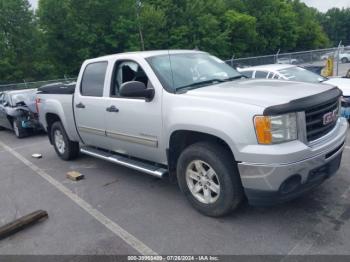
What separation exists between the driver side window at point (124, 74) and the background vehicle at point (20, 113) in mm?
5851

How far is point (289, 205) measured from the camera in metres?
3.98

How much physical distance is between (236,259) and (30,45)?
123 ft

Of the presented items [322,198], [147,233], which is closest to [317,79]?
[322,198]

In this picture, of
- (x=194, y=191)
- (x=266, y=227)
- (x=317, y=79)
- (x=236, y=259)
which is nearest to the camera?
(x=236, y=259)

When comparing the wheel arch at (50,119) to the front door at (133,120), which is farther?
the wheel arch at (50,119)

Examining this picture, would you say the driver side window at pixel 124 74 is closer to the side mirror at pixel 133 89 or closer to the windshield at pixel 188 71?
the windshield at pixel 188 71

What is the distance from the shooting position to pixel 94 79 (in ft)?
17.4

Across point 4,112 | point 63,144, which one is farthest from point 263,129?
point 4,112

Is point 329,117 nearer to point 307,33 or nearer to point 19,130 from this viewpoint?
point 19,130

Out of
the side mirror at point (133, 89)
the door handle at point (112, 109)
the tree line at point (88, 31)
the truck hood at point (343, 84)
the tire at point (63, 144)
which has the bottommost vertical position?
the tire at point (63, 144)

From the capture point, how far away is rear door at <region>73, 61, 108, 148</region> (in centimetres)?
507

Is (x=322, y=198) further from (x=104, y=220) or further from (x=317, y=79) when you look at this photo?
(x=317, y=79)

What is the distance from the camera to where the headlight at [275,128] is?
10.3 ft

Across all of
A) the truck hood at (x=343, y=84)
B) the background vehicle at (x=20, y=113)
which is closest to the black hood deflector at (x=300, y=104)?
the truck hood at (x=343, y=84)
